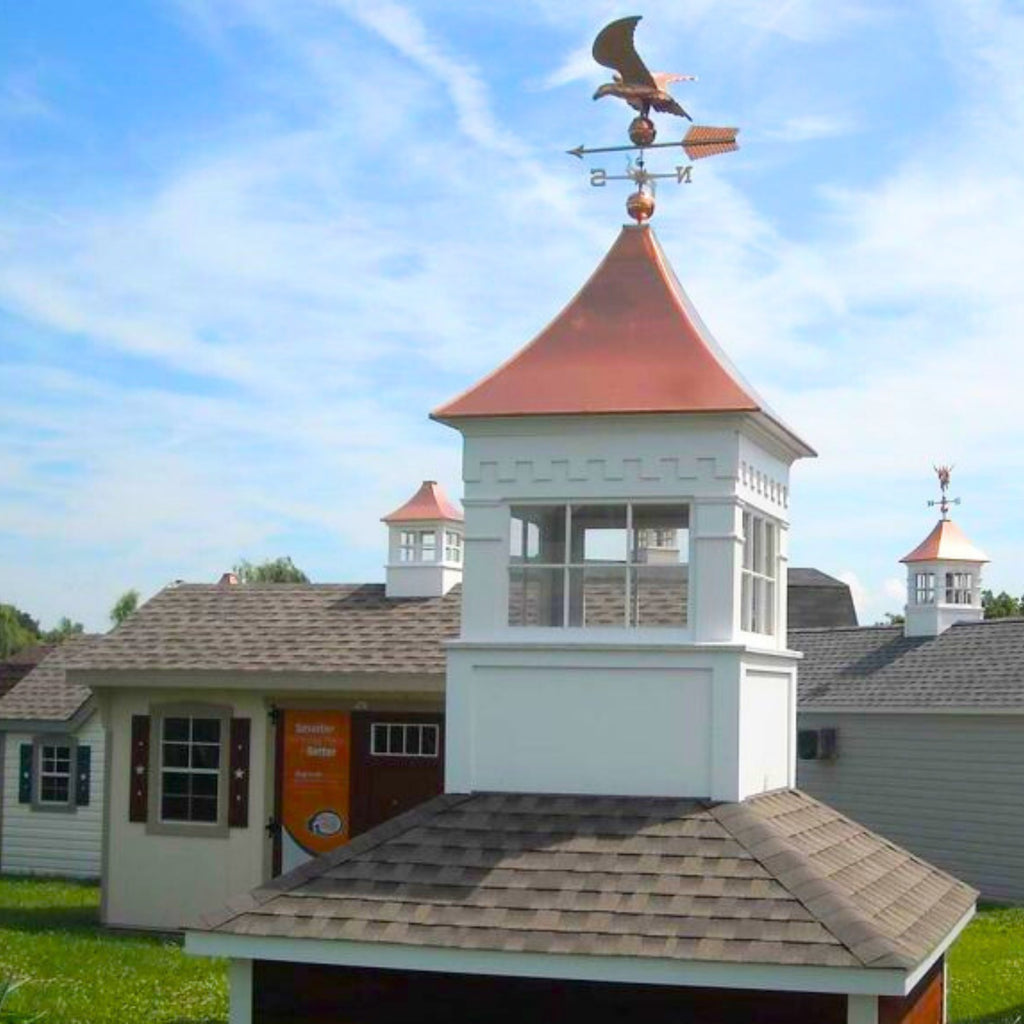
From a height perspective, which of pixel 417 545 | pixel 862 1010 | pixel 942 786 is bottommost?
pixel 942 786

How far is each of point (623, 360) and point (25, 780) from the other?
1908 centimetres

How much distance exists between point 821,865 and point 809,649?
23.7 m

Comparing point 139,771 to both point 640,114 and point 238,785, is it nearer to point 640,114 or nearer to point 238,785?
point 238,785

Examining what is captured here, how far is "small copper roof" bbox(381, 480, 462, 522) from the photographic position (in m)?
21.7

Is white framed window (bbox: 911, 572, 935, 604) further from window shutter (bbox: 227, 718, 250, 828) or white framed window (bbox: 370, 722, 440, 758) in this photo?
window shutter (bbox: 227, 718, 250, 828)

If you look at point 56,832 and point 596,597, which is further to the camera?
point 56,832

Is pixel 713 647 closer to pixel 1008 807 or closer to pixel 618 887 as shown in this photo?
pixel 618 887

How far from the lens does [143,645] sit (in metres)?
20.6

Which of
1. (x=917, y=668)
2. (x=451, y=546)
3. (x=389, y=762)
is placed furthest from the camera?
(x=917, y=668)

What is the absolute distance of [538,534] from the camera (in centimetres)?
1181

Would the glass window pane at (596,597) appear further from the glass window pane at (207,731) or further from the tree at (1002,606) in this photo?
the tree at (1002,606)

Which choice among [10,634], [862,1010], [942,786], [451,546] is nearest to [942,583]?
[942,786]

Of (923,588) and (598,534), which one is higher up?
(923,588)

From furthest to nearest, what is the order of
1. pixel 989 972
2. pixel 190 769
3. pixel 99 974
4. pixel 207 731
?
pixel 207 731
pixel 190 769
pixel 989 972
pixel 99 974
